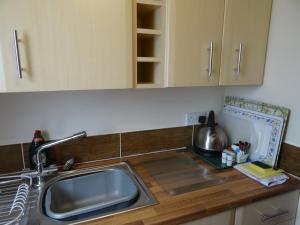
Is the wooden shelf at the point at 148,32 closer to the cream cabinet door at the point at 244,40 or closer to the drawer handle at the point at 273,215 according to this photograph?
the cream cabinet door at the point at 244,40

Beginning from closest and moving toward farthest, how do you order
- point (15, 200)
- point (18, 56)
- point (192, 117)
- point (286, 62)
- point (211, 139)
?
point (18, 56) → point (15, 200) → point (286, 62) → point (211, 139) → point (192, 117)

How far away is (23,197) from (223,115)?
4.46ft

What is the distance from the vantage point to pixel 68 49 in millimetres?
913

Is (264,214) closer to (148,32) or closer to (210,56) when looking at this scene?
(210,56)

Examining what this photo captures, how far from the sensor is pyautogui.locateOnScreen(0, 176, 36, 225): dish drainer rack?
891 mm

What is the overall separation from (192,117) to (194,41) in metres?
0.64

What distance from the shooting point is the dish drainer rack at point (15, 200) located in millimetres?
891

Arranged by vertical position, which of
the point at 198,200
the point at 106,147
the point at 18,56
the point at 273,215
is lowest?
the point at 273,215

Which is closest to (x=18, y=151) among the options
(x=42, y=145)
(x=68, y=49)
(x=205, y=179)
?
(x=42, y=145)

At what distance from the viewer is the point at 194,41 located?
1.13m

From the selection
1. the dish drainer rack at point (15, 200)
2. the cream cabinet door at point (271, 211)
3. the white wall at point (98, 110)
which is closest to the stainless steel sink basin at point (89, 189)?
the dish drainer rack at point (15, 200)

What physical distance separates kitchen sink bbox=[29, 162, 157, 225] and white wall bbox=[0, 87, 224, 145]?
0.26 meters

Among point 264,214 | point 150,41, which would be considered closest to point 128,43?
point 150,41

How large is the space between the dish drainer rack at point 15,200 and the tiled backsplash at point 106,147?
101 millimetres
